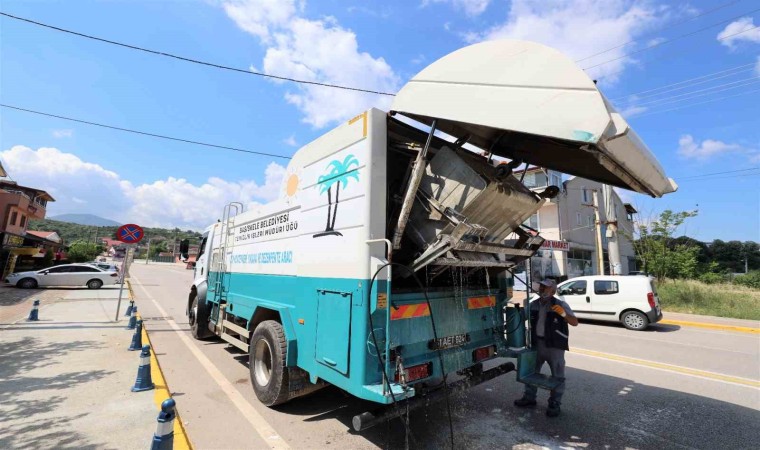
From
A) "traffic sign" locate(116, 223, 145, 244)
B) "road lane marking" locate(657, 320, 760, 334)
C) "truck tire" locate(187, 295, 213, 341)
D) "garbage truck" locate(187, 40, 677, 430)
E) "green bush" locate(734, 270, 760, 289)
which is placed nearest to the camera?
"garbage truck" locate(187, 40, 677, 430)

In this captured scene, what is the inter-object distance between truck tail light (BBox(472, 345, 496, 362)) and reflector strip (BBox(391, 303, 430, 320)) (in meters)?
0.95

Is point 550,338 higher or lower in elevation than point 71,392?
higher

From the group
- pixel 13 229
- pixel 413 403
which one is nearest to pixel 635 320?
pixel 413 403

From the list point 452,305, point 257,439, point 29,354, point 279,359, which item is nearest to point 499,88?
point 452,305

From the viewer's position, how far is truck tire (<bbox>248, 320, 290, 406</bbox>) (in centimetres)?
422

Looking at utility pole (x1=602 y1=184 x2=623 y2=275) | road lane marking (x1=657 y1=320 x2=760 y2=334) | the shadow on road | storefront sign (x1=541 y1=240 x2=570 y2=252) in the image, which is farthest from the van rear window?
the shadow on road

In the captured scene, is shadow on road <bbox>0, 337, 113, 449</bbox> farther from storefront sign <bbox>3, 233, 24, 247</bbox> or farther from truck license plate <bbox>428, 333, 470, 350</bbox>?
storefront sign <bbox>3, 233, 24, 247</bbox>

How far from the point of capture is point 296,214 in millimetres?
4625

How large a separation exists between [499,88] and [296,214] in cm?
278

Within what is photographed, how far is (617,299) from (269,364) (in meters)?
11.0

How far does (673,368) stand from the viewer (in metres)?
6.70

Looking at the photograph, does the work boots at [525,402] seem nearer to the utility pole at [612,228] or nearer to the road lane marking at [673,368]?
the road lane marking at [673,368]

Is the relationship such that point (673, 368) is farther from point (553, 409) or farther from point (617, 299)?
point (617, 299)

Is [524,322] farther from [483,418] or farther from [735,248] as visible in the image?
[735,248]
